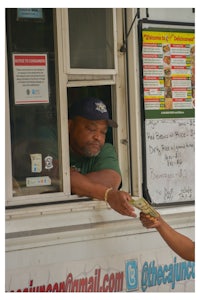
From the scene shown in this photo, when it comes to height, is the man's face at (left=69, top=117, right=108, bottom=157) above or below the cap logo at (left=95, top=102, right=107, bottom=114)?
below

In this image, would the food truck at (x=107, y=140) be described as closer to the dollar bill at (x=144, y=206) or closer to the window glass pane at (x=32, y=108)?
the window glass pane at (x=32, y=108)

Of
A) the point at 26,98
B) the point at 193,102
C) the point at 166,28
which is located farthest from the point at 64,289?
the point at 166,28

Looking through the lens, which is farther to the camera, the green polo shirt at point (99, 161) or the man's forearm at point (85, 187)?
the green polo shirt at point (99, 161)

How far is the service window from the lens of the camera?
3498mm

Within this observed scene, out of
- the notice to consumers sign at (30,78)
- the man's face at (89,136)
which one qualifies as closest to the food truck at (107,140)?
the notice to consumers sign at (30,78)

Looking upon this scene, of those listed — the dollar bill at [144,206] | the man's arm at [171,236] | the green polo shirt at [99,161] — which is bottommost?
the man's arm at [171,236]

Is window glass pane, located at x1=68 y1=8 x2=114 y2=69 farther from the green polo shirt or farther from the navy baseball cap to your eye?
the green polo shirt

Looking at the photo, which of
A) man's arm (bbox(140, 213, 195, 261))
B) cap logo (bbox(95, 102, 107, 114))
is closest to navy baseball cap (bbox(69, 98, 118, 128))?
cap logo (bbox(95, 102, 107, 114))

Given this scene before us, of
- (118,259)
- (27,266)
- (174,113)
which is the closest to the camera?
(27,266)

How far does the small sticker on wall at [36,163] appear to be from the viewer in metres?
3.58

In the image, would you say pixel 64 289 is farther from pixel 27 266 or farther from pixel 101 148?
pixel 101 148

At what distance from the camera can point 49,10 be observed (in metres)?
3.60

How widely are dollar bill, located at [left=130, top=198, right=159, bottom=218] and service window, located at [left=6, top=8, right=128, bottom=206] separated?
1.37ft

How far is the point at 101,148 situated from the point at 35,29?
93cm
